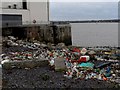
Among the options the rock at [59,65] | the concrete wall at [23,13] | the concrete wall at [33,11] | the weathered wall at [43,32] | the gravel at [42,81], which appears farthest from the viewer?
the concrete wall at [33,11]

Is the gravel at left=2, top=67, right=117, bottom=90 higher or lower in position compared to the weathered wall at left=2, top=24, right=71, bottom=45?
lower

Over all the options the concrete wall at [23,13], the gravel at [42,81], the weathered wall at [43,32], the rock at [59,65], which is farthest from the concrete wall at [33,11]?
the gravel at [42,81]

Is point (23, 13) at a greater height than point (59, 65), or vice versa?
point (23, 13)

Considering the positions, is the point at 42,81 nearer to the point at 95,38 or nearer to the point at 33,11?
the point at 33,11

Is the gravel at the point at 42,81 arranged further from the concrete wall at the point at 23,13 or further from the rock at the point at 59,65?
the concrete wall at the point at 23,13

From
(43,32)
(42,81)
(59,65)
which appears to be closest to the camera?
(42,81)

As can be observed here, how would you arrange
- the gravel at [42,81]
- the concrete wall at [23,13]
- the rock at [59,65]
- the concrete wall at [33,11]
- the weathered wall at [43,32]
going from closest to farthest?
the gravel at [42,81], the rock at [59,65], the weathered wall at [43,32], the concrete wall at [23,13], the concrete wall at [33,11]

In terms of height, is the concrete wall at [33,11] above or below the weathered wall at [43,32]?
above

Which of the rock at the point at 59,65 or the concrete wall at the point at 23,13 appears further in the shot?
the concrete wall at the point at 23,13

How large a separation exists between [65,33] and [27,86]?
20.8m

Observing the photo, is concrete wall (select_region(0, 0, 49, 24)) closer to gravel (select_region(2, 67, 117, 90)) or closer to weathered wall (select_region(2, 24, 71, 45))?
weathered wall (select_region(2, 24, 71, 45))

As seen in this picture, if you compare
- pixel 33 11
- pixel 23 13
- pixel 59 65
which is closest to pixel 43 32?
pixel 23 13

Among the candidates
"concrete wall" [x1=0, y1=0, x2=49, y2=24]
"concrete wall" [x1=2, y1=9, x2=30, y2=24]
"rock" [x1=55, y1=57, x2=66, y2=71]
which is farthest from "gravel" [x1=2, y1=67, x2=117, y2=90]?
"concrete wall" [x1=0, y1=0, x2=49, y2=24]

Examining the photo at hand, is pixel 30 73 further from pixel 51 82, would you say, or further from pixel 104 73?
pixel 104 73
